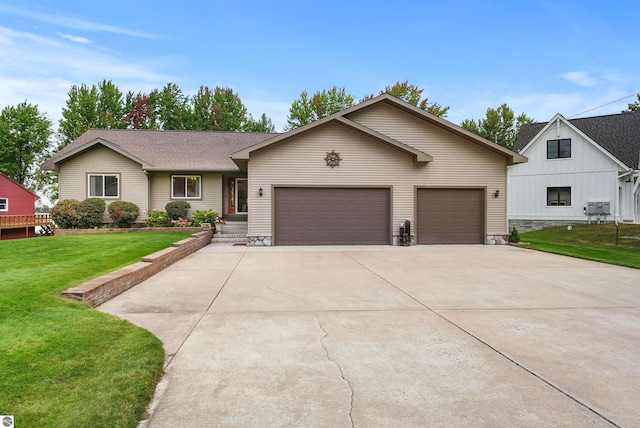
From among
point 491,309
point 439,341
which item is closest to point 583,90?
point 491,309

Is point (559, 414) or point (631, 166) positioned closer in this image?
point (559, 414)

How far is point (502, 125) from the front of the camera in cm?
3981

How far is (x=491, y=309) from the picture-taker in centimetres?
524

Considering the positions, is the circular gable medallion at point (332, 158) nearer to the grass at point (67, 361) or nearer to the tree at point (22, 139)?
the grass at point (67, 361)

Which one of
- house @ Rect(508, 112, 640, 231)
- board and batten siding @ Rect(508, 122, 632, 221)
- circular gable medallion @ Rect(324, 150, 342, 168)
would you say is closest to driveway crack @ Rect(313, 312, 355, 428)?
circular gable medallion @ Rect(324, 150, 342, 168)

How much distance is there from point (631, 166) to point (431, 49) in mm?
13644

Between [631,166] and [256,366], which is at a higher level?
[631,166]

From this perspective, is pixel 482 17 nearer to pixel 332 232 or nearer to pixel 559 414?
Answer: pixel 332 232

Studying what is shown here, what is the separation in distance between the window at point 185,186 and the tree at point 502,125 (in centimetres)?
3217

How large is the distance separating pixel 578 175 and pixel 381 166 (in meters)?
15.0

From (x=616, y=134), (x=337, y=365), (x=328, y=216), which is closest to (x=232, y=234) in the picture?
(x=328, y=216)

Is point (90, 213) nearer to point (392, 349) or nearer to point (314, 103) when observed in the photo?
point (392, 349)

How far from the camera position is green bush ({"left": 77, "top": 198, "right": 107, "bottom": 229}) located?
1631 centimetres

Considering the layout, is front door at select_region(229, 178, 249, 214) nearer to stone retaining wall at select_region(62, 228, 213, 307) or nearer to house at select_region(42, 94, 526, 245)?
house at select_region(42, 94, 526, 245)
